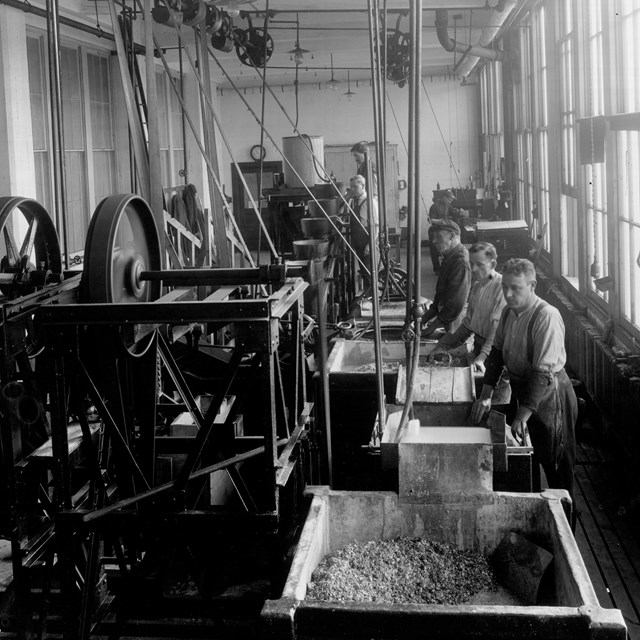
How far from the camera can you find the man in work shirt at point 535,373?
14.4 feet

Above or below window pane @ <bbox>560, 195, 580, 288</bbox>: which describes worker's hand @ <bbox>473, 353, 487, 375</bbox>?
below

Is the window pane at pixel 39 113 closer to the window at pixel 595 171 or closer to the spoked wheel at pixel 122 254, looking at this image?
the window at pixel 595 171

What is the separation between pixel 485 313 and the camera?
5.46 metres

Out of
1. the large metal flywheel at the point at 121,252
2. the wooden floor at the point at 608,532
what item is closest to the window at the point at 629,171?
the wooden floor at the point at 608,532

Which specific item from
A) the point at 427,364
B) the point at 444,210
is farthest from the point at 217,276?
the point at 444,210

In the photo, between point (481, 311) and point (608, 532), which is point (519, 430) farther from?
point (481, 311)

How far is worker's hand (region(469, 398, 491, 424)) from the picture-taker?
434 cm

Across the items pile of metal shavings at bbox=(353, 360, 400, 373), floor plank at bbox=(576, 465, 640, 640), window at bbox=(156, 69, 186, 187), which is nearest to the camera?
floor plank at bbox=(576, 465, 640, 640)

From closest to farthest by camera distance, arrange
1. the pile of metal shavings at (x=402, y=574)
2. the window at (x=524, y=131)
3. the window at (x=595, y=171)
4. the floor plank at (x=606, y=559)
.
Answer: the pile of metal shavings at (x=402, y=574) → the floor plank at (x=606, y=559) → the window at (x=595, y=171) → the window at (x=524, y=131)

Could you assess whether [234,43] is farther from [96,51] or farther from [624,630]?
[624,630]

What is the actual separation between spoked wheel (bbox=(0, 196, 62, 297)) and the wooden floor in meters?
3.04

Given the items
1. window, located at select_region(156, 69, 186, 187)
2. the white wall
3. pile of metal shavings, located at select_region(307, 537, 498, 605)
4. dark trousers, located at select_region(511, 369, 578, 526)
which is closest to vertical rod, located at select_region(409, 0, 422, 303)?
pile of metal shavings, located at select_region(307, 537, 498, 605)

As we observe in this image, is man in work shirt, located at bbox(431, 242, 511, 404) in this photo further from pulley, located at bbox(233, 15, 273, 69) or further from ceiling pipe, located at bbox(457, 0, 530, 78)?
pulley, located at bbox(233, 15, 273, 69)

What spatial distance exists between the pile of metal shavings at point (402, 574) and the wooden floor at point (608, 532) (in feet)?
2.84
